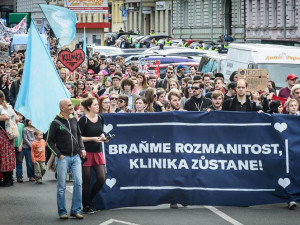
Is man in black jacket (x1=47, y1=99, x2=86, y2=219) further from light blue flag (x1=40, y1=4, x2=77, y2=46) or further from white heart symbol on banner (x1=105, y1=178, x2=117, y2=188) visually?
light blue flag (x1=40, y1=4, x2=77, y2=46)

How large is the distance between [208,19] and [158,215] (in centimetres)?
7214

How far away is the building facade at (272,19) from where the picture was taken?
211ft

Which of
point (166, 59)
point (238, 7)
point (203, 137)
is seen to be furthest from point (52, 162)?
point (238, 7)

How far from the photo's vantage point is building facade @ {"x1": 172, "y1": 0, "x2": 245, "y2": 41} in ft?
252

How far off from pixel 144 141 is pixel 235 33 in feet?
211

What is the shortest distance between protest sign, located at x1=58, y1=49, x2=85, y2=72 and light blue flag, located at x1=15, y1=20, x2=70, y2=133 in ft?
30.9

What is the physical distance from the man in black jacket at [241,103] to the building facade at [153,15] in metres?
82.6

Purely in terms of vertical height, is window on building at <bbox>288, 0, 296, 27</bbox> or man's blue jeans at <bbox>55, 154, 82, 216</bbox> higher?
window on building at <bbox>288, 0, 296, 27</bbox>

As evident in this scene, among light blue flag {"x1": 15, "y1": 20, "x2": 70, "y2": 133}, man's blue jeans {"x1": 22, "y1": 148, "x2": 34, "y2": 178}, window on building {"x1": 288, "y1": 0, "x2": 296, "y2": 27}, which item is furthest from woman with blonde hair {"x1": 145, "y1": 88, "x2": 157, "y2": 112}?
window on building {"x1": 288, "y1": 0, "x2": 296, "y2": 27}

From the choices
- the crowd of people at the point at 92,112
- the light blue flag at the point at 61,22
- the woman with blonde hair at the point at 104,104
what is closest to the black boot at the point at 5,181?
the crowd of people at the point at 92,112

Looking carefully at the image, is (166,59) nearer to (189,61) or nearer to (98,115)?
(189,61)

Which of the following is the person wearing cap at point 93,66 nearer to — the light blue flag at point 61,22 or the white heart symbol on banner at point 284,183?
the light blue flag at point 61,22

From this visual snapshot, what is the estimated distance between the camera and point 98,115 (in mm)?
12984

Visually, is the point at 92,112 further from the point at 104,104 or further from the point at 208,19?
the point at 208,19
